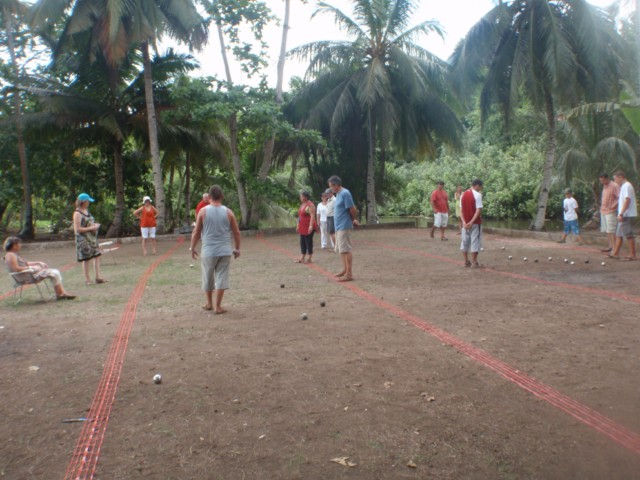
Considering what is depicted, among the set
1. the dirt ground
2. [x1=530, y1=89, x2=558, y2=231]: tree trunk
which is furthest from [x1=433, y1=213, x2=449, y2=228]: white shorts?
the dirt ground

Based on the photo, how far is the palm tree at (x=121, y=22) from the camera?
1808 cm

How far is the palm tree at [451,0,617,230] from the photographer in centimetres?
1683

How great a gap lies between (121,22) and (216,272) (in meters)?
14.6

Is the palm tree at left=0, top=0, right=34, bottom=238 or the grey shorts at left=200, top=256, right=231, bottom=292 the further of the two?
the palm tree at left=0, top=0, right=34, bottom=238

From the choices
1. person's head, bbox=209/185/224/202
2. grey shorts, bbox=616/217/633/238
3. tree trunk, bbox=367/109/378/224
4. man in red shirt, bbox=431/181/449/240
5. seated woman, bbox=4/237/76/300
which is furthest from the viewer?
tree trunk, bbox=367/109/378/224

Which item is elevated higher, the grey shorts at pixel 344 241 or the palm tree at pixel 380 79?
the palm tree at pixel 380 79

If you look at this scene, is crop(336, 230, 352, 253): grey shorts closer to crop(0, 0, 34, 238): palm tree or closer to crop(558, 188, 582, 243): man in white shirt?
crop(558, 188, 582, 243): man in white shirt

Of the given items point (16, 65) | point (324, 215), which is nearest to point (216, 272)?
point (324, 215)

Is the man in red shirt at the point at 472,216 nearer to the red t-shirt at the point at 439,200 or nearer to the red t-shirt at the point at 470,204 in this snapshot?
the red t-shirt at the point at 470,204

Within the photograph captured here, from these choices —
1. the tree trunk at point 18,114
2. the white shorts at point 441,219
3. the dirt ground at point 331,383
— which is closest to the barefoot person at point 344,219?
the dirt ground at point 331,383

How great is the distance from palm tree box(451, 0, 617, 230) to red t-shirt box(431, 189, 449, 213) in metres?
4.76

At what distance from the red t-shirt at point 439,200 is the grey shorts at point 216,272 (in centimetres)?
989

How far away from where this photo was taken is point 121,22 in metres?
18.3

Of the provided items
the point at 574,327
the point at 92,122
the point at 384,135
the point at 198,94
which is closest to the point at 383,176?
the point at 384,135
